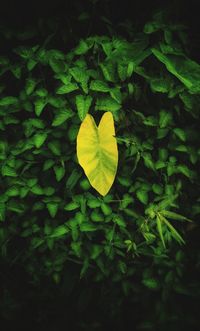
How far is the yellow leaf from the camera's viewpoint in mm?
1602

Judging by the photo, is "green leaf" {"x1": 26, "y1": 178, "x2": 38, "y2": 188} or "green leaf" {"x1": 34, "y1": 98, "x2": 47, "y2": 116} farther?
"green leaf" {"x1": 26, "y1": 178, "x2": 38, "y2": 188}

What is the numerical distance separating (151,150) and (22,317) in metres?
1.35

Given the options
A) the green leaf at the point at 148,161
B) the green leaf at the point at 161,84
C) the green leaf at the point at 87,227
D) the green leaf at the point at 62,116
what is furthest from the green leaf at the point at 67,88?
the green leaf at the point at 87,227

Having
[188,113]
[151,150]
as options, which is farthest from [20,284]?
[188,113]

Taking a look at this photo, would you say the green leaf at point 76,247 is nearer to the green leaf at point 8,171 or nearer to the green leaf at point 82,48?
the green leaf at point 8,171

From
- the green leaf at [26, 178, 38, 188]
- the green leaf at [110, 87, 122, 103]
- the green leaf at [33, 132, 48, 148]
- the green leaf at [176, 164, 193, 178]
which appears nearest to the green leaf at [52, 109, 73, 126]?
the green leaf at [33, 132, 48, 148]

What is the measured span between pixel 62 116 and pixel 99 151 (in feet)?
0.82

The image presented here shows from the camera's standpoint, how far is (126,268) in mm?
1889

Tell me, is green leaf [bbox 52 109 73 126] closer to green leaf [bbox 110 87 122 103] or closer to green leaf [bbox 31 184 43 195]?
green leaf [bbox 110 87 122 103]

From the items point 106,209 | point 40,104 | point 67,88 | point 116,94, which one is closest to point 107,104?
point 116,94

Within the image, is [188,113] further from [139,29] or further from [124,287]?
[124,287]

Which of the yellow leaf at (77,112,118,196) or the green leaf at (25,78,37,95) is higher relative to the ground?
the green leaf at (25,78,37,95)

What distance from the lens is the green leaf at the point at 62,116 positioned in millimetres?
1648

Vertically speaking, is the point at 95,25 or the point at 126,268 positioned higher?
the point at 95,25
